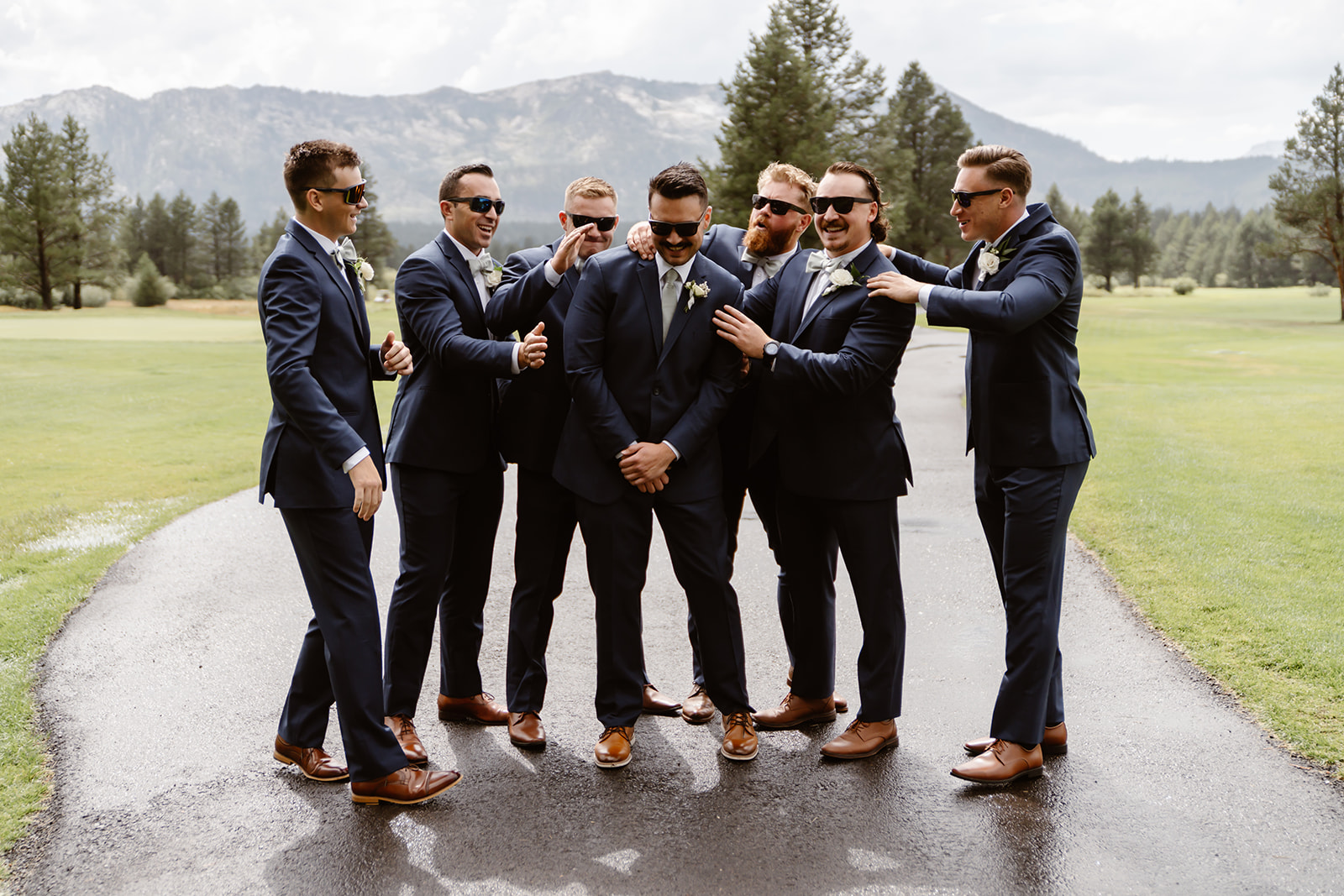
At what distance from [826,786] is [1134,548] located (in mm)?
5297

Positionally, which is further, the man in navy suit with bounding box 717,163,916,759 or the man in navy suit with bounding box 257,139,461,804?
the man in navy suit with bounding box 717,163,916,759

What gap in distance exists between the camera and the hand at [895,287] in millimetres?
4246

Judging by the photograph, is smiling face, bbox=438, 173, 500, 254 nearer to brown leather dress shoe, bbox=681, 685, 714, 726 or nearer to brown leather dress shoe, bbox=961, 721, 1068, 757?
brown leather dress shoe, bbox=681, 685, 714, 726

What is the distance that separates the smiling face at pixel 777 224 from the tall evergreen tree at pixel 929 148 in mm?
60502

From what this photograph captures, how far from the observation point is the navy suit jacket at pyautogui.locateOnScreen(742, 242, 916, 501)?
4.38m

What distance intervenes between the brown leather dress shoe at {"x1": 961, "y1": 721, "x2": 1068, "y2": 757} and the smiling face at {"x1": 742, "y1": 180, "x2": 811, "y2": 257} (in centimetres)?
270

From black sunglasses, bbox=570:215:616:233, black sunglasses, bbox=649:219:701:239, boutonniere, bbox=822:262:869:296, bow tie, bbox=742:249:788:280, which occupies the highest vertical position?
black sunglasses, bbox=570:215:616:233

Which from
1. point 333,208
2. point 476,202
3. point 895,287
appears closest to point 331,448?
point 333,208

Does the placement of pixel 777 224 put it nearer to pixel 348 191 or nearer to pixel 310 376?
pixel 348 191

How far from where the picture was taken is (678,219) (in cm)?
427

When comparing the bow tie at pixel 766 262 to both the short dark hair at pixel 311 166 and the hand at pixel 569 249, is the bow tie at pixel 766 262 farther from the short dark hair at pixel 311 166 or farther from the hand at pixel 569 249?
the short dark hair at pixel 311 166

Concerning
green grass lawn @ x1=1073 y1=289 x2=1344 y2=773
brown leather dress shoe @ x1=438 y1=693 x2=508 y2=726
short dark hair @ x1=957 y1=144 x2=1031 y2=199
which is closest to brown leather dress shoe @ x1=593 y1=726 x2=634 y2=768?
brown leather dress shoe @ x1=438 y1=693 x2=508 y2=726

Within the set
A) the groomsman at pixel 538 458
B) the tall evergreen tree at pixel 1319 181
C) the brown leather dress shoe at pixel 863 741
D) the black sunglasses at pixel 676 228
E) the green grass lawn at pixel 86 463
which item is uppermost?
the tall evergreen tree at pixel 1319 181

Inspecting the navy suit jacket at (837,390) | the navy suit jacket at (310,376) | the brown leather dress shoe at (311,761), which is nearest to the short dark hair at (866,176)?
the navy suit jacket at (837,390)
